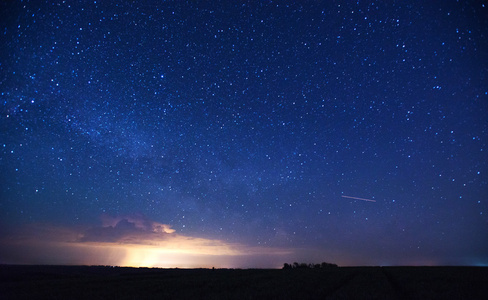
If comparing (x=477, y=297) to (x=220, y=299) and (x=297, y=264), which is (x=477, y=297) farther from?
(x=297, y=264)

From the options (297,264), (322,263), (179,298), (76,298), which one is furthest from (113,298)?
(322,263)

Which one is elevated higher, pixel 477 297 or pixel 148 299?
pixel 477 297

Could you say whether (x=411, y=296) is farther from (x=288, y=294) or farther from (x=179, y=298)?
(x=179, y=298)

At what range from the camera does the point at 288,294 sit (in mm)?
15953

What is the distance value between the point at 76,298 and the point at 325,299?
16.4 m

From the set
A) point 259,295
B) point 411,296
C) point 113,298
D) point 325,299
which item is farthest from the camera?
point 113,298

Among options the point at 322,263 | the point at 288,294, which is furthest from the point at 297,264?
the point at 288,294

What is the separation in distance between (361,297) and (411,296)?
9.69ft

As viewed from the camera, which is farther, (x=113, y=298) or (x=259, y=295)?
(x=113, y=298)

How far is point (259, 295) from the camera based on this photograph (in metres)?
16.2

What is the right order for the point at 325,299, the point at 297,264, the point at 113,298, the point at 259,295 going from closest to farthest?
the point at 325,299 → the point at 259,295 → the point at 113,298 → the point at 297,264

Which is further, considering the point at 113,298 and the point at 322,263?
the point at 322,263

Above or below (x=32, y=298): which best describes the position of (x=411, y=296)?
above

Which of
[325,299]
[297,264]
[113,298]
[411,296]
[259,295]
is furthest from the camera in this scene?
[297,264]
